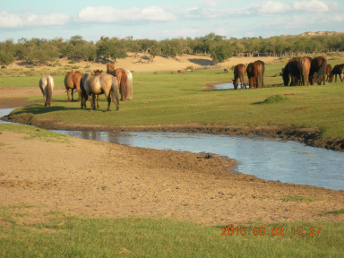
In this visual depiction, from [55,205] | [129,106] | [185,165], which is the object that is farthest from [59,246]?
[129,106]

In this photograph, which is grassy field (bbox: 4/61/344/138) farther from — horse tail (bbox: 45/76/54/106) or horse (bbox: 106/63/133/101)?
horse tail (bbox: 45/76/54/106)

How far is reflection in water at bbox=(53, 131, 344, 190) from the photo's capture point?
941cm

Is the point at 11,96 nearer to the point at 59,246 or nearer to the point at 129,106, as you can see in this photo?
the point at 129,106

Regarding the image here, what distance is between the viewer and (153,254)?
399 centimetres

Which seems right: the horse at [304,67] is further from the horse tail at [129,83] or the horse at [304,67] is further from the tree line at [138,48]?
the tree line at [138,48]

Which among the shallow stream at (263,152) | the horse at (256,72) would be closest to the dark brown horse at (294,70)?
the horse at (256,72)

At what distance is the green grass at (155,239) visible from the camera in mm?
4016

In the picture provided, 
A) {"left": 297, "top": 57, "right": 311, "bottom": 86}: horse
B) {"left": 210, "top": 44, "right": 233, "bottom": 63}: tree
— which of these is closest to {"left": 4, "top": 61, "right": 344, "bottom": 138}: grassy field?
{"left": 297, "top": 57, "right": 311, "bottom": 86}: horse

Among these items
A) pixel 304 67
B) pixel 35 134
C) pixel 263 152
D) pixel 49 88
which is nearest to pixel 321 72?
pixel 304 67

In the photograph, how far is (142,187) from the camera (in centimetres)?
783

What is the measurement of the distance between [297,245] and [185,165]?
6.33m
